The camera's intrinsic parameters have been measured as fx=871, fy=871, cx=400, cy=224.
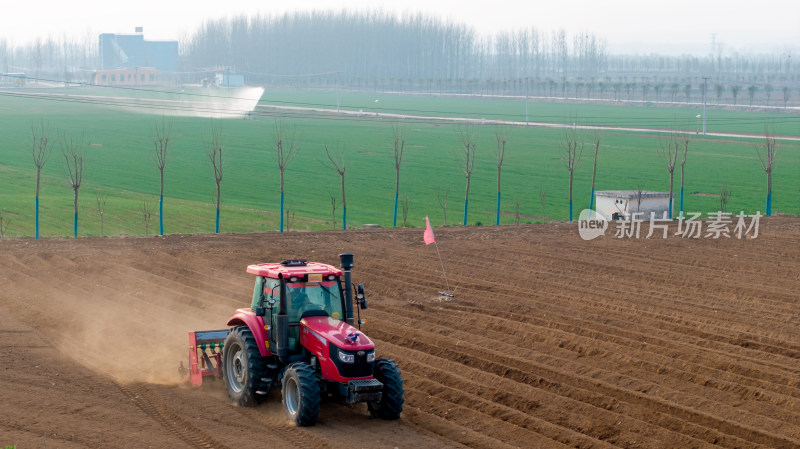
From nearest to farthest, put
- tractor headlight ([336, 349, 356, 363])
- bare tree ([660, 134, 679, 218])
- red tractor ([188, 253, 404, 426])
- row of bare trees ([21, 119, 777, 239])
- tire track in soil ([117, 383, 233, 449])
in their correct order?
tire track in soil ([117, 383, 233, 449]) < tractor headlight ([336, 349, 356, 363]) < red tractor ([188, 253, 404, 426]) < row of bare trees ([21, 119, 777, 239]) < bare tree ([660, 134, 679, 218])

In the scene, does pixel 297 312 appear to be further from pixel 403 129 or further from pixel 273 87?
pixel 273 87

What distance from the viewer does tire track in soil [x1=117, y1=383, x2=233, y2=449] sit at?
35.3 feet

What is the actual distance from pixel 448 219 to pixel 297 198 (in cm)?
956


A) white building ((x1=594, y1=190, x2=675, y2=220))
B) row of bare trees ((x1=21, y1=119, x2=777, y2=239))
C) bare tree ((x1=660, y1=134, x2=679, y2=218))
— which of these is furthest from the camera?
bare tree ((x1=660, y1=134, x2=679, y2=218))

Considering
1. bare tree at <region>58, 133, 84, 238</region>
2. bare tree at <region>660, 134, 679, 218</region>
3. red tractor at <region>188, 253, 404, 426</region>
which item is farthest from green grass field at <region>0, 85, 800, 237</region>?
red tractor at <region>188, 253, 404, 426</region>

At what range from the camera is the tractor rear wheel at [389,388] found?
11.3 m

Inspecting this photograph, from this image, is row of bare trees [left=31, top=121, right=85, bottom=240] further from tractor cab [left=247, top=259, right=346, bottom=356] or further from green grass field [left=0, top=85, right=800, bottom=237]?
tractor cab [left=247, top=259, right=346, bottom=356]

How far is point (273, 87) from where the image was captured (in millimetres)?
162750

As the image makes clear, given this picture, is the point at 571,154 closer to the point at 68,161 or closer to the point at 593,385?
the point at 68,161

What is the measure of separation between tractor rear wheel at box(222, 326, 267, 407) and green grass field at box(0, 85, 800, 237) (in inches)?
869

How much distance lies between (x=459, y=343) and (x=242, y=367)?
16.1 ft

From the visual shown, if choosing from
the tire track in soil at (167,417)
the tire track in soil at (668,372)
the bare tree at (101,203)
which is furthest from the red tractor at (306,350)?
the bare tree at (101,203)

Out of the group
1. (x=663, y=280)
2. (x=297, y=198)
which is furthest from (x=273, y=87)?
(x=663, y=280)

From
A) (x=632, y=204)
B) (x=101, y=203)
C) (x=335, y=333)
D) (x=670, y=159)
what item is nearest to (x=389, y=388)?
(x=335, y=333)
